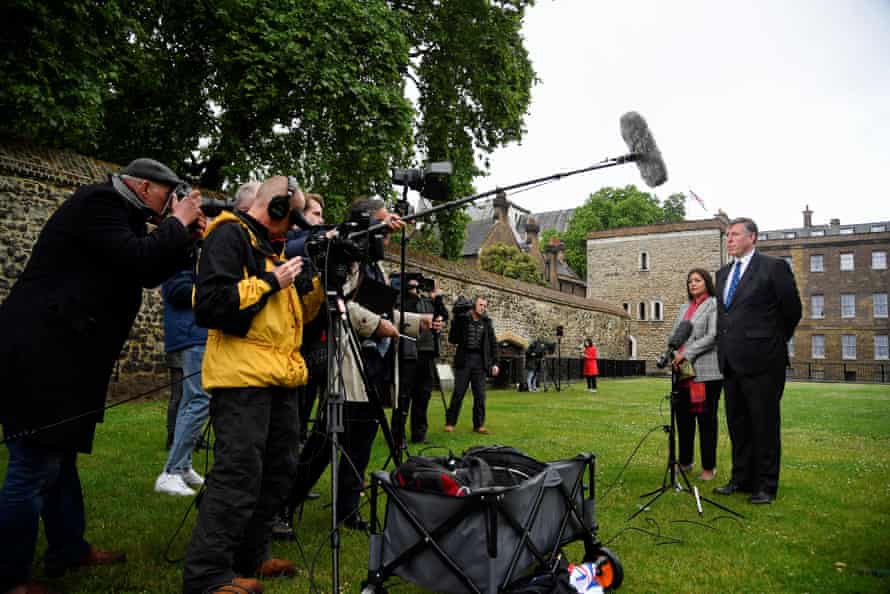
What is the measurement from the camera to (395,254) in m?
18.1

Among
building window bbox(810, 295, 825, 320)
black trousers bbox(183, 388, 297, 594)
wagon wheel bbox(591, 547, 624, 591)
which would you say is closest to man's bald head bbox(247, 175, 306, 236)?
black trousers bbox(183, 388, 297, 594)

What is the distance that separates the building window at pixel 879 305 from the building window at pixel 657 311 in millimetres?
18075

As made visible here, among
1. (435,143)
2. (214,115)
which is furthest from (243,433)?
(435,143)

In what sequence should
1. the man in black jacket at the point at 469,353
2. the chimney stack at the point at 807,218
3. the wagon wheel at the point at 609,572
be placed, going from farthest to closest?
the chimney stack at the point at 807,218, the man in black jacket at the point at 469,353, the wagon wheel at the point at 609,572

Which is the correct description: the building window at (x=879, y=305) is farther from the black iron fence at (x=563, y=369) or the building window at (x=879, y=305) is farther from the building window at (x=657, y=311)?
the black iron fence at (x=563, y=369)

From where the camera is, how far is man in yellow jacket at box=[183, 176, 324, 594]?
9.06 ft

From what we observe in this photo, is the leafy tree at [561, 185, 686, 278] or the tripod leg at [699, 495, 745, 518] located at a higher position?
the leafy tree at [561, 185, 686, 278]

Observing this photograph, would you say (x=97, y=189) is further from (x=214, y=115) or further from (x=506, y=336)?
(x=506, y=336)

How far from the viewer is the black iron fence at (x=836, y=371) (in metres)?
48.4

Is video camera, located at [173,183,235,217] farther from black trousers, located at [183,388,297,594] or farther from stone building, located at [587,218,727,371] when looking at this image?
stone building, located at [587,218,727,371]

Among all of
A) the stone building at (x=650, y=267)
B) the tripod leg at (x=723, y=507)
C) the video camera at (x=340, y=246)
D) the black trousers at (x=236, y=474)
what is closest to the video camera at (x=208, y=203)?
the video camera at (x=340, y=246)

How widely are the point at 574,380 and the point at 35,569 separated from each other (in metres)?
25.2

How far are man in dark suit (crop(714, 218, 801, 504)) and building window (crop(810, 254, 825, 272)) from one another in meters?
54.2

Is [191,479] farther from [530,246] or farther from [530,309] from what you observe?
[530,246]
